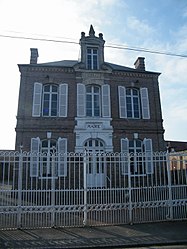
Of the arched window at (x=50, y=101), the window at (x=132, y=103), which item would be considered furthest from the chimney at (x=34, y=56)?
the window at (x=132, y=103)

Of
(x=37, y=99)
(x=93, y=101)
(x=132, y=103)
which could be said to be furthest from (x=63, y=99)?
(x=132, y=103)

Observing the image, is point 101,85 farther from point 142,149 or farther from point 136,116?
point 142,149

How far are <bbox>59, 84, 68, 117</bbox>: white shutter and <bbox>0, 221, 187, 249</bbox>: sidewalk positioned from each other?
8.66 m

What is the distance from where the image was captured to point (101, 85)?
575 inches

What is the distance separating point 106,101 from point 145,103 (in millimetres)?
2605

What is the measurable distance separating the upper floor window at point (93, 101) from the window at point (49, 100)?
1.39m

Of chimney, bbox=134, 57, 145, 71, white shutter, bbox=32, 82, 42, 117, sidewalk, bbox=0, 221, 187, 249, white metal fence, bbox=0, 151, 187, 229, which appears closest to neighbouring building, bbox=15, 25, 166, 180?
white shutter, bbox=32, 82, 42, 117

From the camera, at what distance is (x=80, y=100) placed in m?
14.2

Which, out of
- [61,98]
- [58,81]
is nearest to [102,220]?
[61,98]

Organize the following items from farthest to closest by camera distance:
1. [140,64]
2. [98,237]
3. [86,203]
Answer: [140,64], [86,203], [98,237]

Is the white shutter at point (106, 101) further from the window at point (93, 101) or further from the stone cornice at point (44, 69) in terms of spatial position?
the stone cornice at point (44, 69)

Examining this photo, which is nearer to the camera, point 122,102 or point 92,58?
point 122,102

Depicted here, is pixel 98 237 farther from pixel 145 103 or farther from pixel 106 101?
pixel 145 103

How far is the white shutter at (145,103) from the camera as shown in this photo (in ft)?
48.5
